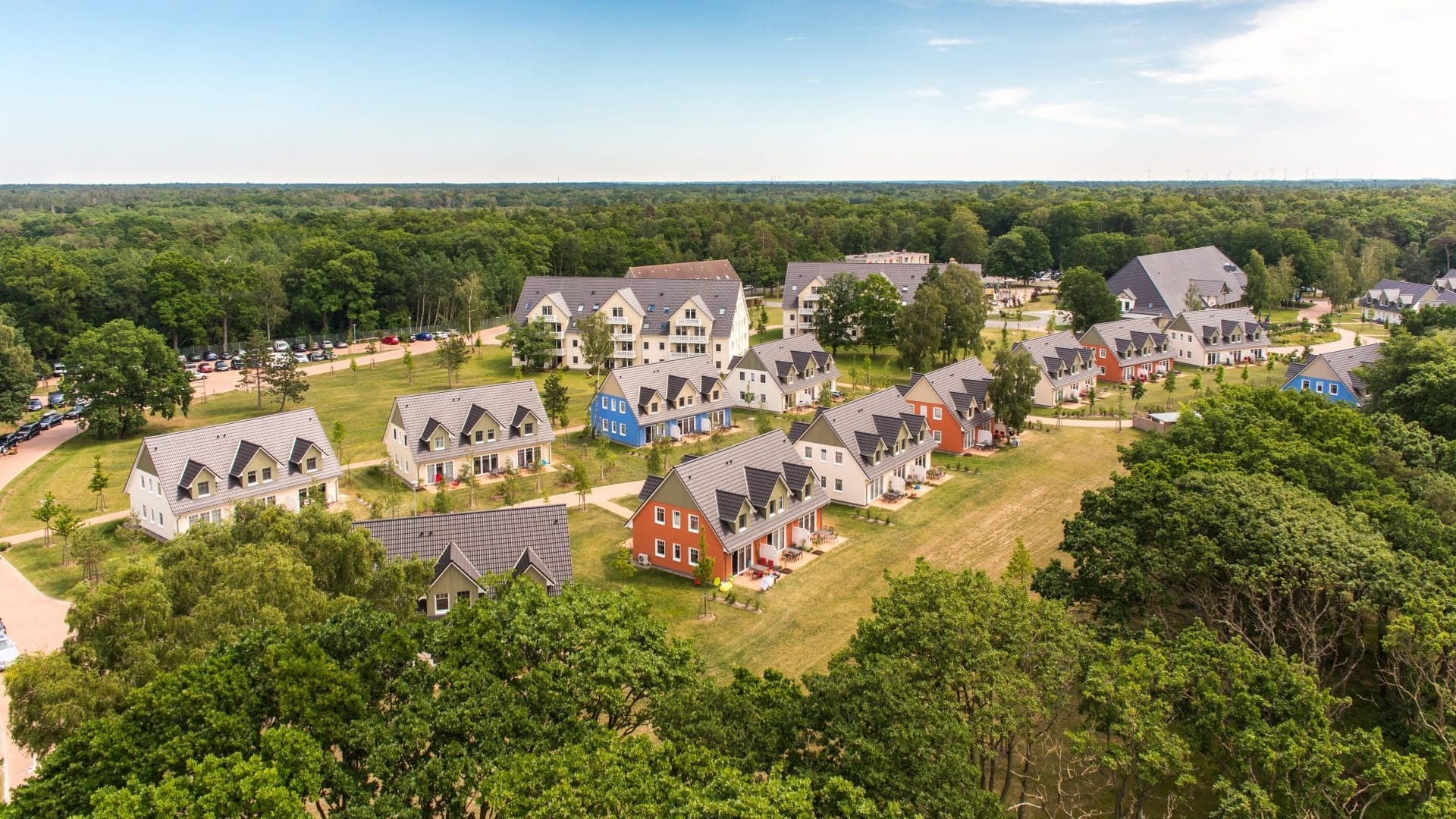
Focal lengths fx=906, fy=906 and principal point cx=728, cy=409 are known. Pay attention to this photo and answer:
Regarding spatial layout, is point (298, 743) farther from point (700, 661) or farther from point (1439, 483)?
point (1439, 483)

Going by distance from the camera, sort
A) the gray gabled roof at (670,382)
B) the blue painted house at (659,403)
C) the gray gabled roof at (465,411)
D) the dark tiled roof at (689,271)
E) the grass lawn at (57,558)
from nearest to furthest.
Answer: the grass lawn at (57,558) < the gray gabled roof at (465,411) < the blue painted house at (659,403) < the gray gabled roof at (670,382) < the dark tiled roof at (689,271)

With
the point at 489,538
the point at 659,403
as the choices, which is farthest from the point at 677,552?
the point at 659,403

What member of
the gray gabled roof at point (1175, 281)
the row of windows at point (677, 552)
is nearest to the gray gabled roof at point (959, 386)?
the row of windows at point (677, 552)

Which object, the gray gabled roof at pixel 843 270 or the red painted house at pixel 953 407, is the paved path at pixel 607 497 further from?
the gray gabled roof at pixel 843 270

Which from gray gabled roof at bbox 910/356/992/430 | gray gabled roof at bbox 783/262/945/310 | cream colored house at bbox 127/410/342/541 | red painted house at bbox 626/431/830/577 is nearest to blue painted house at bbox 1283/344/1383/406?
gray gabled roof at bbox 910/356/992/430

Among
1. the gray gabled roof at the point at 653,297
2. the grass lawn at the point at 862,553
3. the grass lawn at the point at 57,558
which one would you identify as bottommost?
the grass lawn at the point at 57,558

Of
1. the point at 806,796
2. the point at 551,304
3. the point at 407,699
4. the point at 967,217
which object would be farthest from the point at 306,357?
the point at 967,217

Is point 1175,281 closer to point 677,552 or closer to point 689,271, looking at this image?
point 689,271
